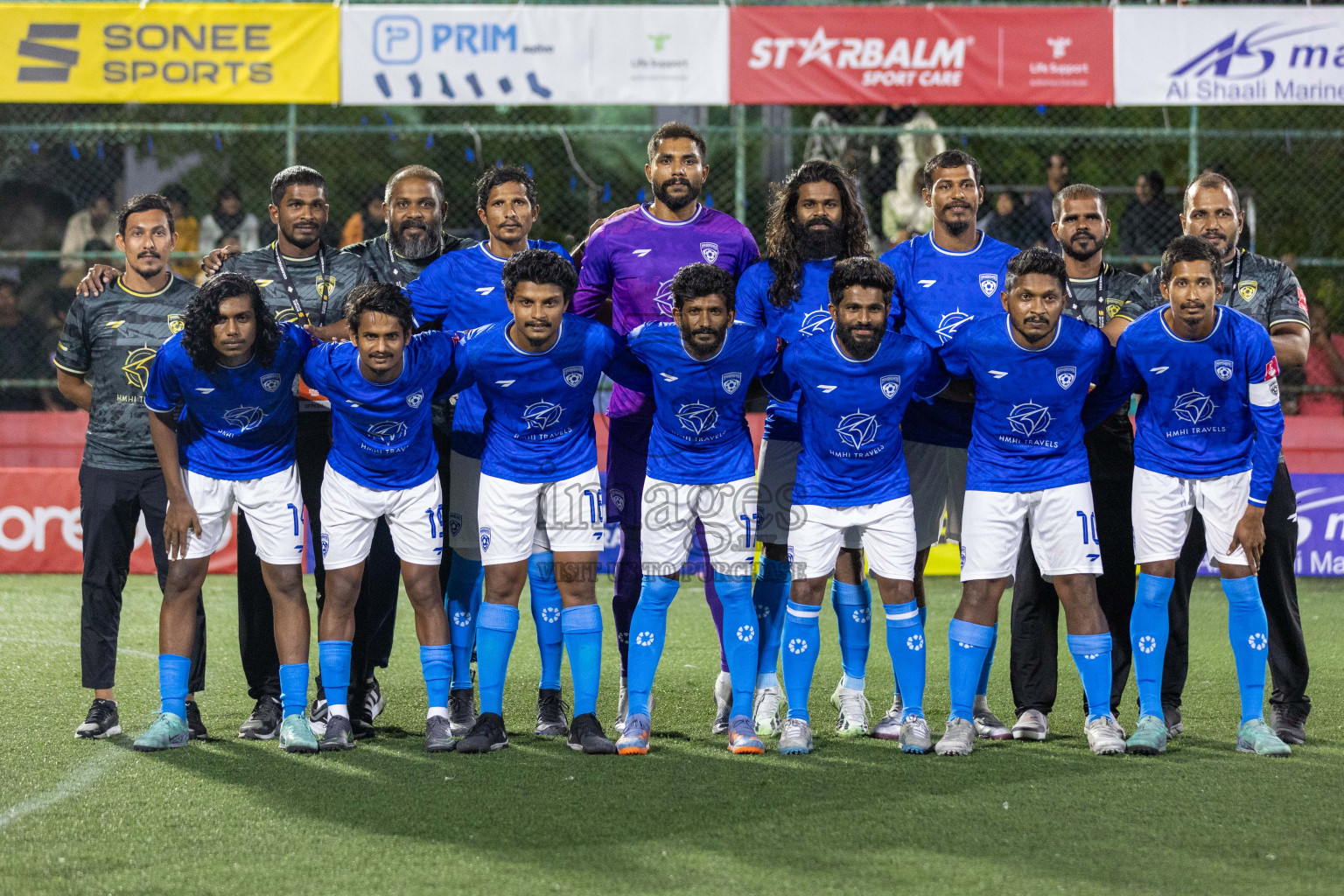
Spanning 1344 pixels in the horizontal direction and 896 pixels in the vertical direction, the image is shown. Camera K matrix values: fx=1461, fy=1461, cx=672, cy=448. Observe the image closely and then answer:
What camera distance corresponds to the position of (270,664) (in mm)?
5992

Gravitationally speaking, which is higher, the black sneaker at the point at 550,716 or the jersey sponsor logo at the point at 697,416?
the jersey sponsor logo at the point at 697,416

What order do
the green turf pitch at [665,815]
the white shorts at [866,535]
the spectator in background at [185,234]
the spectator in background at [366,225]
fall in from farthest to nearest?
the spectator in background at [185,234], the spectator in background at [366,225], the white shorts at [866,535], the green turf pitch at [665,815]

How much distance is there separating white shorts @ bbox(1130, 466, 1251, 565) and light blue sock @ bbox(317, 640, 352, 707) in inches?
121

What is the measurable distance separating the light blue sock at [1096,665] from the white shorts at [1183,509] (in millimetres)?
371

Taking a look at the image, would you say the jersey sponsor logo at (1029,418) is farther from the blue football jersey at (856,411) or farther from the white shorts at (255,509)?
the white shorts at (255,509)

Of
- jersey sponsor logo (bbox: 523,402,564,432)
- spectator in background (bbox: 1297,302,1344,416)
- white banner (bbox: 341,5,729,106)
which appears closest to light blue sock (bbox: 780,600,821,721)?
jersey sponsor logo (bbox: 523,402,564,432)

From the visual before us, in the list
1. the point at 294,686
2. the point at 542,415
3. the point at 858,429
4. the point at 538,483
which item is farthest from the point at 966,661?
the point at 294,686

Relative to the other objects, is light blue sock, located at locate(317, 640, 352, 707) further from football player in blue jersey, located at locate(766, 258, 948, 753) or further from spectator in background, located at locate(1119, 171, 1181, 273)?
spectator in background, located at locate(1119, 171, 1181, 273)

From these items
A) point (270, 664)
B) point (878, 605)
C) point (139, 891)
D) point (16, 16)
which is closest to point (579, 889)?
point (139, 891)

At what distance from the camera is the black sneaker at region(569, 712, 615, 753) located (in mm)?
5445

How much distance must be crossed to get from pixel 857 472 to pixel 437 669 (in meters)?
1.77

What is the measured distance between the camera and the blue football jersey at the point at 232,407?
5500mm

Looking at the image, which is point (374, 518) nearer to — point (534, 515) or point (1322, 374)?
point (534, 515)

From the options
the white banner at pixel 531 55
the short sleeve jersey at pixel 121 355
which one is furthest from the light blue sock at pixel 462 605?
the white banner at pixel 531 55
